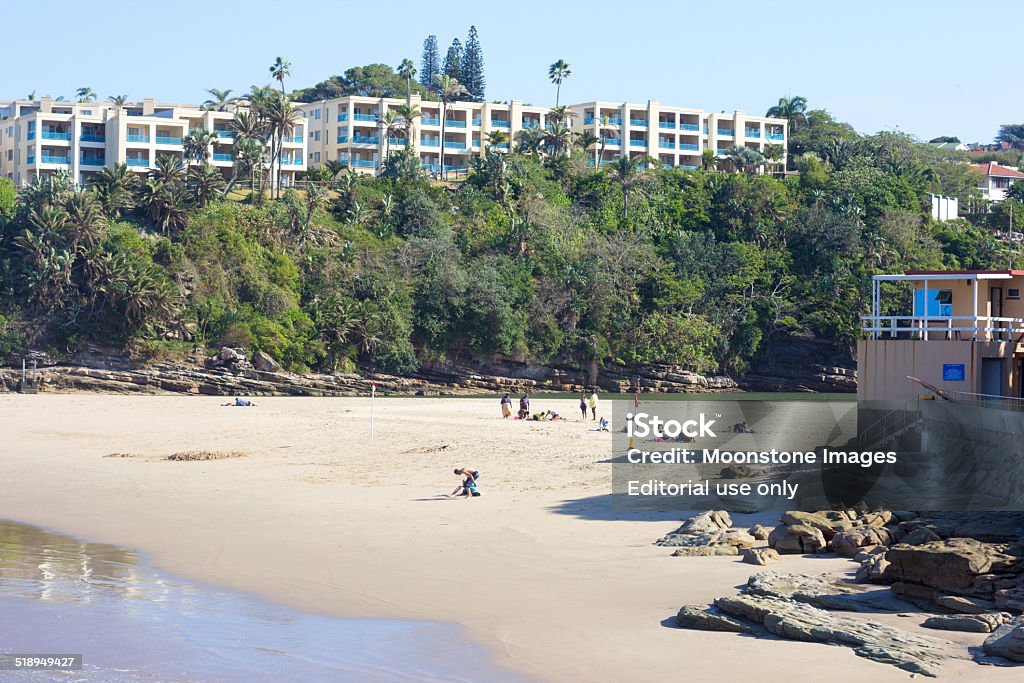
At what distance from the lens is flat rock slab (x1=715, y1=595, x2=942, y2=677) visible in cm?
1052

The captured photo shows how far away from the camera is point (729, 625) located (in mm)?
11836

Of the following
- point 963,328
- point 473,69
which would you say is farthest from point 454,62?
point 963,328

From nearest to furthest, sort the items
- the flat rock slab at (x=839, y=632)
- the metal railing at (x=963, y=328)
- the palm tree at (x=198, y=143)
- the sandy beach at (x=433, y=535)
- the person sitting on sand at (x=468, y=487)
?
the flat rock slab at (x=839, y=632) → the sandy beach at (x=433, y=535) → the person sitting on sand at (x=468, y=487) → the metal railing at (x=963, y=328) → the palm tree at (x=198, y=143)

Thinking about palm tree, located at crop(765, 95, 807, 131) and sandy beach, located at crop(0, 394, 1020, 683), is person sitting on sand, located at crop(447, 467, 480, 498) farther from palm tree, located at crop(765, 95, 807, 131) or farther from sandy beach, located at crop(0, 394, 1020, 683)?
palm tree, located at crop(765, 95, 807, 131)

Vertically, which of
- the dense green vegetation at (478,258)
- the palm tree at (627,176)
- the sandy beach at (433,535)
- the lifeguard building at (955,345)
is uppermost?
the palm tree at (627,176)

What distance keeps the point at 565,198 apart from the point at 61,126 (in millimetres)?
39143

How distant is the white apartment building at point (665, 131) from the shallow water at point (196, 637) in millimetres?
88941

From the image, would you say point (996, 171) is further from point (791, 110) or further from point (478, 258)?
point (478, 258)

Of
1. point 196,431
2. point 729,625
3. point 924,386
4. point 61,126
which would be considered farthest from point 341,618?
point 61,126

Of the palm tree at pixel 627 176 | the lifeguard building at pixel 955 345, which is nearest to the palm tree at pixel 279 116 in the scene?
the palm tree at pixel 627 176

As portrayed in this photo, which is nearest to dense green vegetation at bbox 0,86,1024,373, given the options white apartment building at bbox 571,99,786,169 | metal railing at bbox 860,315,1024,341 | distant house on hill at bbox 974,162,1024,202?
white apartment building at bbox 571,99,786,169

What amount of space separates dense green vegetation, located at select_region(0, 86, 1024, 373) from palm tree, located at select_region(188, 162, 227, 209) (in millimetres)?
197

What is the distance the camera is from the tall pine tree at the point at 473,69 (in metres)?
129

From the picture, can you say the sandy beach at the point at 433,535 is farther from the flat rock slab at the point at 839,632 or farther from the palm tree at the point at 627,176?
the palm tree at the point at 627,176
